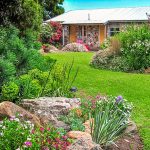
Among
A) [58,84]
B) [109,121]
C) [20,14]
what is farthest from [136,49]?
[109,121]

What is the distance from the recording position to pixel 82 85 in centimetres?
1499

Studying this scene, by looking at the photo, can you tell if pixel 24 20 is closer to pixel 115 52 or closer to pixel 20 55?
pixel 20 55

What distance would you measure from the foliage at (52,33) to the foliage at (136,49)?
1667 cm

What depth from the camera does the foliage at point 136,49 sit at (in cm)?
1934

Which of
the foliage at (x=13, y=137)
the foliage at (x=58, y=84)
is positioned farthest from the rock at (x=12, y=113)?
the foliage at (x=58, y=84)

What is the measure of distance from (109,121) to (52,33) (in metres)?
30.5

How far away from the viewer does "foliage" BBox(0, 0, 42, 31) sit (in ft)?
47.1

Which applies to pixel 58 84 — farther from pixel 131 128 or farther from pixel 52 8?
pixel 52 8

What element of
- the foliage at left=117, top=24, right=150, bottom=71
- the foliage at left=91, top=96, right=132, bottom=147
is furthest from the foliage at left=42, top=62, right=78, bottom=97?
the foliage at left=117, top=24, right=150, bottom=71

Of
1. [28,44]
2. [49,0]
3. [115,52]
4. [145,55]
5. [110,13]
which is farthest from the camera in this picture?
[49,0]

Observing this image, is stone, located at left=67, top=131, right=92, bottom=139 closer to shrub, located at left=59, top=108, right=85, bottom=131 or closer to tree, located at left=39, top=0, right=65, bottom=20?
shrub, located at left=59, top=108, right=85, bottom=131

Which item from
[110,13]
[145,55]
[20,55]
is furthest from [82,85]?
[110,13]

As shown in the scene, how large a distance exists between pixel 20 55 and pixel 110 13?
3001cm

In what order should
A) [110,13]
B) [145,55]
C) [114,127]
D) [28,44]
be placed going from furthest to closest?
[110,13] < [145,55] < [28,44] < [114,127]
